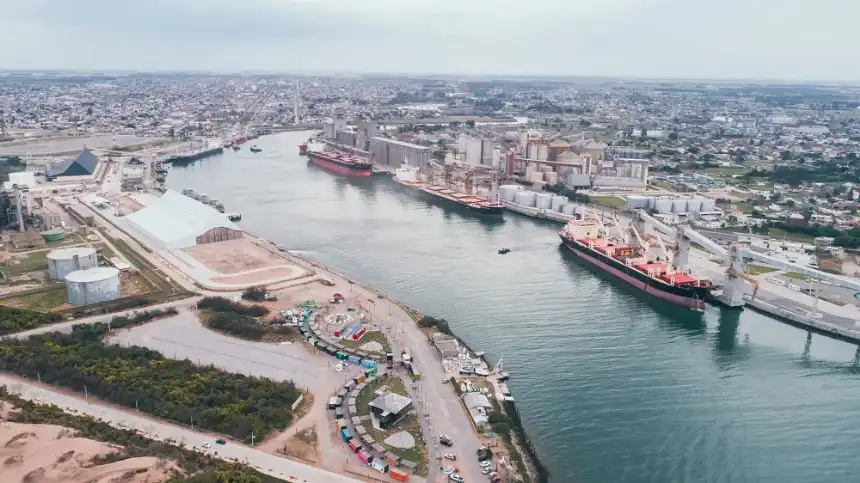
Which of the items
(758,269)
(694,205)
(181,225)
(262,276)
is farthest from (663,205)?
(181,225)

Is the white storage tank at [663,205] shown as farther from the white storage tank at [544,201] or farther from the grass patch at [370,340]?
the grass patch at [370,340]

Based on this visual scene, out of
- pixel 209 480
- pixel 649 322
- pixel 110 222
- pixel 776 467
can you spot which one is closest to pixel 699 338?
pixel 649 322

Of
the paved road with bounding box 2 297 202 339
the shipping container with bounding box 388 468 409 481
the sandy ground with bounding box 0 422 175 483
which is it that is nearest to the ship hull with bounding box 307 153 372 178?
the paved road with bounding box 2 297 202 339

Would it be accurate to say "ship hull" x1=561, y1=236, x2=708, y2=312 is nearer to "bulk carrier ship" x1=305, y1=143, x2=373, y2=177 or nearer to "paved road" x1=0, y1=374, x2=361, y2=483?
"paved road" x1=0, y1=374, x2=361, y2=483

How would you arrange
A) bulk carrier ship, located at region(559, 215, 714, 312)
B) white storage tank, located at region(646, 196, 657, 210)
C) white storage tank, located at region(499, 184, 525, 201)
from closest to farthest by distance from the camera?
bulk carrier ship, located at region(559, 215, 714, 312) < white storage tank, located at region(646, 196, 657, 210) < white storage tank, located at region(499, 184, 525, 201)

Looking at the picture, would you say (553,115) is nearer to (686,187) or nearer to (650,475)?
(686,187)

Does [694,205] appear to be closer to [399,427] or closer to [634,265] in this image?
[634,265]
